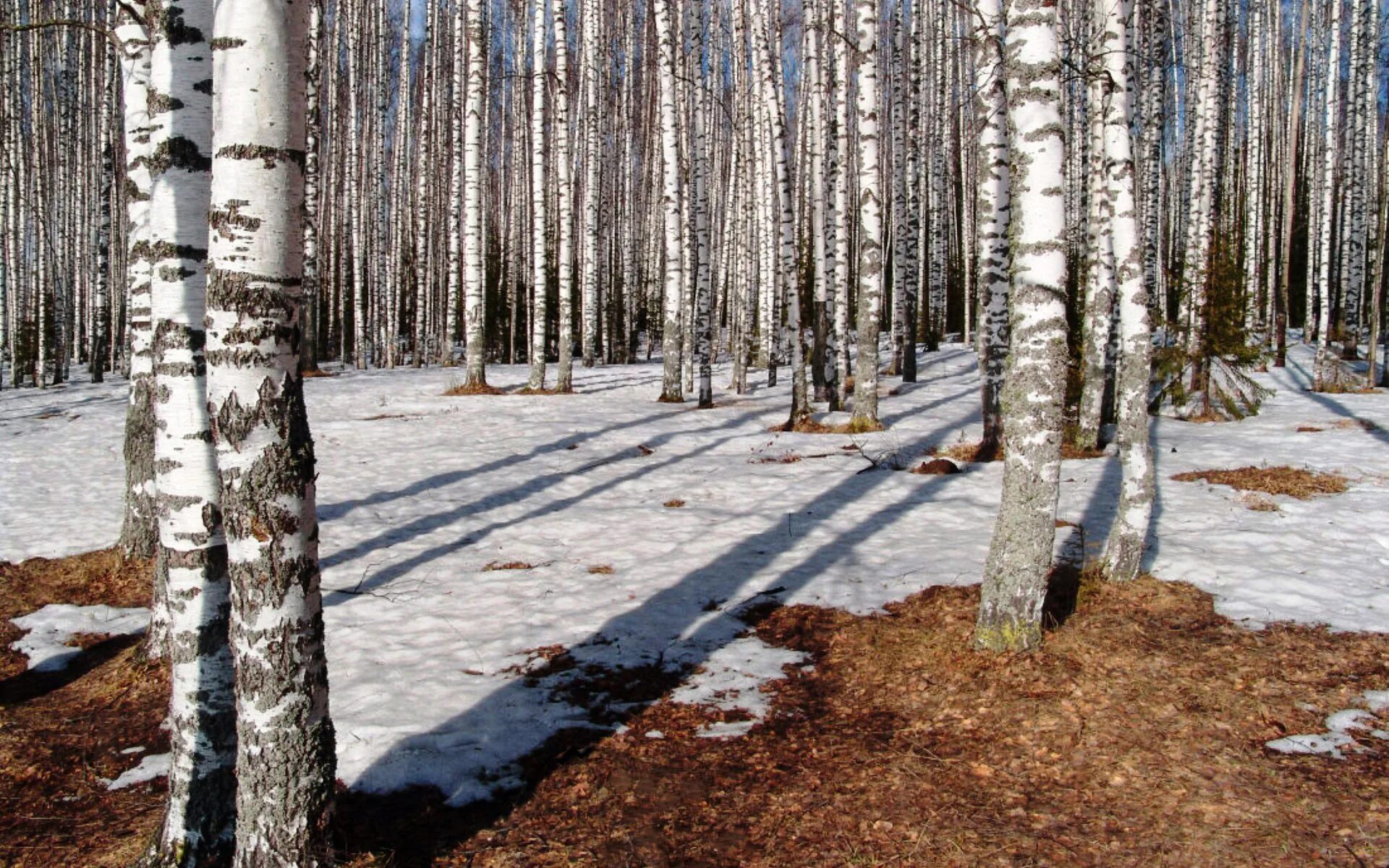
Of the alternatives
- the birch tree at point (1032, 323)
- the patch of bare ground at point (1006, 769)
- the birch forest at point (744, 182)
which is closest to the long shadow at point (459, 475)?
the birch forest at point (744, 182)

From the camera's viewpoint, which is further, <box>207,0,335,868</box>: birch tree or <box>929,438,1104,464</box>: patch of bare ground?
<box>929,438,1104,464</box>: patch of bare ground

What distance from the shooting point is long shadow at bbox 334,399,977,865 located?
339 cm

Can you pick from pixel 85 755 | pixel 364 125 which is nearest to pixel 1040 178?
pixel 85 755

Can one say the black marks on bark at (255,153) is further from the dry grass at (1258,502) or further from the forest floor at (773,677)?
the dry grass at (1258,502)

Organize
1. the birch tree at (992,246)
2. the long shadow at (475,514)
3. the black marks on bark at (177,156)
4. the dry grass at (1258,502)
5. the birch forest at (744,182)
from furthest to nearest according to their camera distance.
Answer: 1. the birch forest at (744,182)
2. the birch tree at (992,246)
3. the dry grass at (1258,502)
4. the long shadow at (475,514)
5. the black marks on bark at (177,156)

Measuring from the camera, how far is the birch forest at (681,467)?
8.83 feet

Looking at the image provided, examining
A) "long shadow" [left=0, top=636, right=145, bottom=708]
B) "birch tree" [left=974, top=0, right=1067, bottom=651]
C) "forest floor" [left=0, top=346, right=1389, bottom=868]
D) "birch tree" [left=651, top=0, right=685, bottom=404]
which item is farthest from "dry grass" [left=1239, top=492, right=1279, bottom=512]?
"birch tree" [left=651, top=0, right=685, bottom=404]

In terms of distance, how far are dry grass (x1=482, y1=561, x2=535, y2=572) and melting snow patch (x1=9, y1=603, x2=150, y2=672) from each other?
7.26ft

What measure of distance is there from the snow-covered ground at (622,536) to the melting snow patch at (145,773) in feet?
2.71

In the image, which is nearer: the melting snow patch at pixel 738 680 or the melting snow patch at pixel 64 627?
the melting snow patch at pixel 738 680

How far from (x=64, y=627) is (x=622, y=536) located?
394 cm

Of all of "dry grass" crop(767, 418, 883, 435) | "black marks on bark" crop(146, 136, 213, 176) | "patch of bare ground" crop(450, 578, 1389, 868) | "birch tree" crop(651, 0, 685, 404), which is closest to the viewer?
"patch of bare ground" crop(450, 578, 1389, 868)

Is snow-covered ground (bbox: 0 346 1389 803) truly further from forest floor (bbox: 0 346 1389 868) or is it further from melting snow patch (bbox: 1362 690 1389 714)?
melting snow patch (bbox: 1362 690 1389 714)

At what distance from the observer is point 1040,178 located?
428cm
